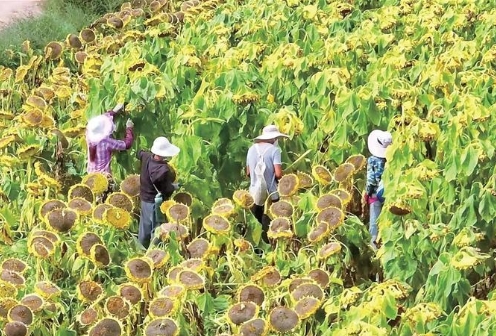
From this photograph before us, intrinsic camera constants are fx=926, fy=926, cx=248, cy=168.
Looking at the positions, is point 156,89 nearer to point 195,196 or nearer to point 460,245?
point 195,196

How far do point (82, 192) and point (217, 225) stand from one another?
0.97 metres

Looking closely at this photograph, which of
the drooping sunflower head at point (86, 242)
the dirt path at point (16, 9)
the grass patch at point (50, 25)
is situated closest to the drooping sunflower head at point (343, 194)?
the drooping sunflower head at point (86, 242)

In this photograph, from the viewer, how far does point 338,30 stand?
25.4 ft

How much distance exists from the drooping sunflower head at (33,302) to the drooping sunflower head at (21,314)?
32 millimetres

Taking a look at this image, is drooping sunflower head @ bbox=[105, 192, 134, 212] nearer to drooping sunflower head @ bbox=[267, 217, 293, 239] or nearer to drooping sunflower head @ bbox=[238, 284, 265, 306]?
drooping sunflower head @ bbox=[267, 217, 293, 239]

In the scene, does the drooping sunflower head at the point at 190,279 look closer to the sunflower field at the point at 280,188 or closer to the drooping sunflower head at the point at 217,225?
the sunflower field at the point at 280,188

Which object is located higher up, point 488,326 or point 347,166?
point 488,326

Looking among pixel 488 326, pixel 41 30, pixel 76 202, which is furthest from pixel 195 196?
pixel 41 30

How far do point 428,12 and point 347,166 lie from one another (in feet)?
7.97

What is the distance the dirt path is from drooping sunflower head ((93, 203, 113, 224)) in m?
6.78

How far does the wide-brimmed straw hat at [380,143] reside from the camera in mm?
5715

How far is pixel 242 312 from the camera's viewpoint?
453 cm

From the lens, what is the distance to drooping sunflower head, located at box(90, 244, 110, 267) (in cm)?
506

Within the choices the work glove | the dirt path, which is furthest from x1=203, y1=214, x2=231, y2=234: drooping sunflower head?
the dirt path
